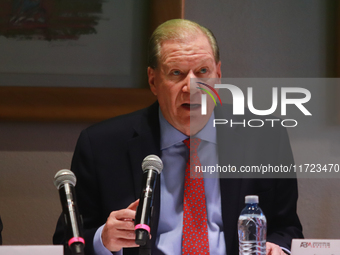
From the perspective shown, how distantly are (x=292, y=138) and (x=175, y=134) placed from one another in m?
0.87

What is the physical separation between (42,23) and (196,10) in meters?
0.81

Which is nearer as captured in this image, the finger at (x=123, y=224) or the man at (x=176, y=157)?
the finger at (x=123, y=224)

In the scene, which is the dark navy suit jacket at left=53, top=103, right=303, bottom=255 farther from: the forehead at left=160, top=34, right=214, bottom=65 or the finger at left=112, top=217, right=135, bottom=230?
the finger at left=112, top=217, right=135, bottom=230

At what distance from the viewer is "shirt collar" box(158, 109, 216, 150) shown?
70.8 inches

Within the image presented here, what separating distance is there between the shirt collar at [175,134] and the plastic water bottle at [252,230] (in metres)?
0.35

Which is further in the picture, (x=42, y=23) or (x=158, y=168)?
(x=42, y=23)

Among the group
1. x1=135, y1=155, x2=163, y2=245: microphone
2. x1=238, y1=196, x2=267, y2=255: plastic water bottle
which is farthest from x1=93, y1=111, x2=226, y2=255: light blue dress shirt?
x1=135, y1=155, x2=163, y2=245: microphone

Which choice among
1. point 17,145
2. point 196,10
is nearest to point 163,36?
point 196,10

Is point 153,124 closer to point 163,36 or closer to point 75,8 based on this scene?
point 163,36

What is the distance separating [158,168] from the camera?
47.3 inches

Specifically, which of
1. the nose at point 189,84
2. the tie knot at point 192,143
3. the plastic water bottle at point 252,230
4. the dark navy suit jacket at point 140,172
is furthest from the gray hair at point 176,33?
the plastic water bottle at point 252,230

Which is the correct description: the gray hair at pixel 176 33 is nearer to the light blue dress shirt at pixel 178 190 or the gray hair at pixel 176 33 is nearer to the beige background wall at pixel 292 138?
the light blue dress shirt at pixel 178 190

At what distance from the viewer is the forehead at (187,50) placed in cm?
177

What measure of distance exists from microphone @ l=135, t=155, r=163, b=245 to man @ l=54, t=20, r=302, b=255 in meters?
0.51
